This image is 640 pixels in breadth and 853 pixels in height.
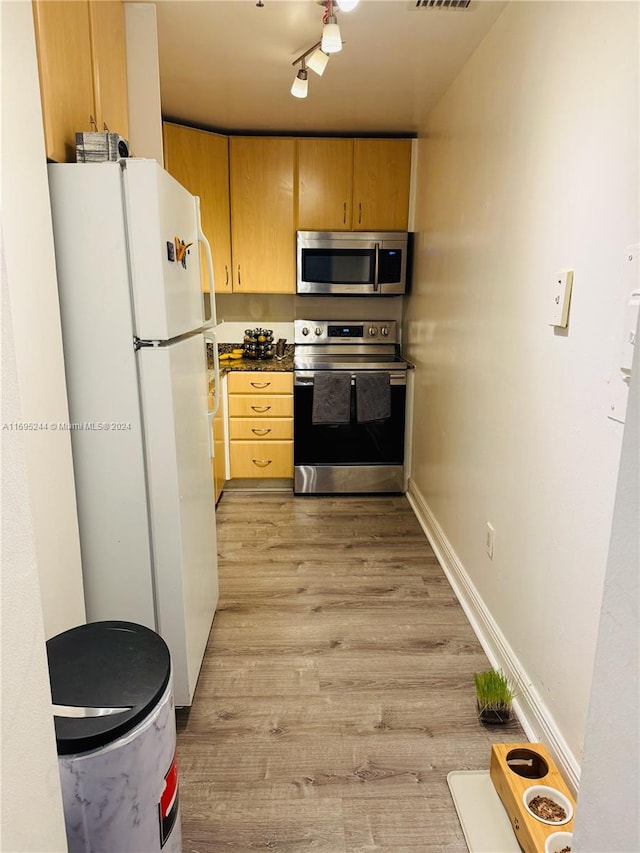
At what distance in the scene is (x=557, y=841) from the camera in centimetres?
131

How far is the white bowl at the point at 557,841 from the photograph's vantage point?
130cm

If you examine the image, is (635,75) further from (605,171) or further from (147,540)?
(147,540)

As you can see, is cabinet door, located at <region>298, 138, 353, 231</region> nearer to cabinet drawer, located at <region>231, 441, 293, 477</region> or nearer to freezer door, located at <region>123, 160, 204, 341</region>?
cabinet drawer, located at <region>231, 441, 293, 477</region>

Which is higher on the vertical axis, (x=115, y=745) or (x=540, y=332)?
(x=540, y=332)

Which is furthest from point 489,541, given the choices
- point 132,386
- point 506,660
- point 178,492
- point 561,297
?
point 132,386

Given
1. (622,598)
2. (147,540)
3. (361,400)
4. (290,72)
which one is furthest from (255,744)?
(290,72)

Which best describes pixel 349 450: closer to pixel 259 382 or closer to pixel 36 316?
pixel 259 382

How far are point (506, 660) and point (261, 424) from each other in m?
2.27

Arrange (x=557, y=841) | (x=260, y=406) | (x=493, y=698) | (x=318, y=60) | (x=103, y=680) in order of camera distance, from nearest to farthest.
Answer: (x=103, y=680) → (x=557, y=841) → (x=493, y=698) → (x=318, y=60) → (x=260, y=406)

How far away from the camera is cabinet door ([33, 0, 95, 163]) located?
1.44 meters

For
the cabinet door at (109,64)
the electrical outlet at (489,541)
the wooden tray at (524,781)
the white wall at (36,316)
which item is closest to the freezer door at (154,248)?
the white wall at (36,316)

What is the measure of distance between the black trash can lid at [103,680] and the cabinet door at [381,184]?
10.8 feet

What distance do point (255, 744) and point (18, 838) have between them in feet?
3.94

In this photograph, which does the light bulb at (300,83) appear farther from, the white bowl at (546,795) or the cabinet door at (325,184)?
the white bowl at (546,795)
